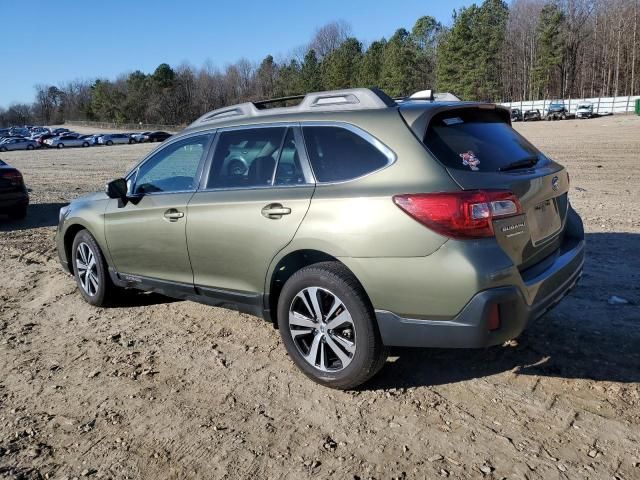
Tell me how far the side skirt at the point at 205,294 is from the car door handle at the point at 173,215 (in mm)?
533

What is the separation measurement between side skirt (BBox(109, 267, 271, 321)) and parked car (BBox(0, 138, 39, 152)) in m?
61.2

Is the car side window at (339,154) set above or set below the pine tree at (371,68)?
below

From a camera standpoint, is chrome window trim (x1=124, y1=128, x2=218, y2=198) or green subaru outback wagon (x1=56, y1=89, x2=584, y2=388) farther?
chrome window trim (x1=124, y1=128, x2=218, y2=198)

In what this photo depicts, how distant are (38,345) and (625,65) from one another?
104 m

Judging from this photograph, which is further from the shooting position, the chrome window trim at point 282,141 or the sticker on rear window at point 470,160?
the chrome window trim at point 282,141

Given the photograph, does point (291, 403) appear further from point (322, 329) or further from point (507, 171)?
point (507, 171)

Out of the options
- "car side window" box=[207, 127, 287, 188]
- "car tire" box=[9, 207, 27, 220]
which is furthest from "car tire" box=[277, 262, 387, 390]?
"car tire" box=[9, 207, 27, 220]

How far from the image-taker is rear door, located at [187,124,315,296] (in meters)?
3.76

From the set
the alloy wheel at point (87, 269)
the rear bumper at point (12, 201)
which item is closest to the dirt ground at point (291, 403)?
the alloy wheel at point (87, 269)

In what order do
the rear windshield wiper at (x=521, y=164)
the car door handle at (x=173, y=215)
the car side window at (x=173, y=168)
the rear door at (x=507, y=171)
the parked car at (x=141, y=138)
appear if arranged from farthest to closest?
the parked car at (x=141, y=138) → the car side window at (x=173, y=168) → the car door handle at (x=173, y=215) → the rear windshield wiper at (x=521, y=164) → the rear door at (x=507, y=171)

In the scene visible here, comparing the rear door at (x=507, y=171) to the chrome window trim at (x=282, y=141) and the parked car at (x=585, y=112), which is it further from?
the parked car at (x=585, y=112)

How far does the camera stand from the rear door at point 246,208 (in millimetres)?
3756

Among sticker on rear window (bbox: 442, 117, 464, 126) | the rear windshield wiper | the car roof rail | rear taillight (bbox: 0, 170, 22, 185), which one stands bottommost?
rear taillight (bbox: 0, 170, 22, 185)

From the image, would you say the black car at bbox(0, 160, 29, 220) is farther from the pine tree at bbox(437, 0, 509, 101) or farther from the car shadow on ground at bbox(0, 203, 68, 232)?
the pine tree at bbox(437, 0, 509, 101)
